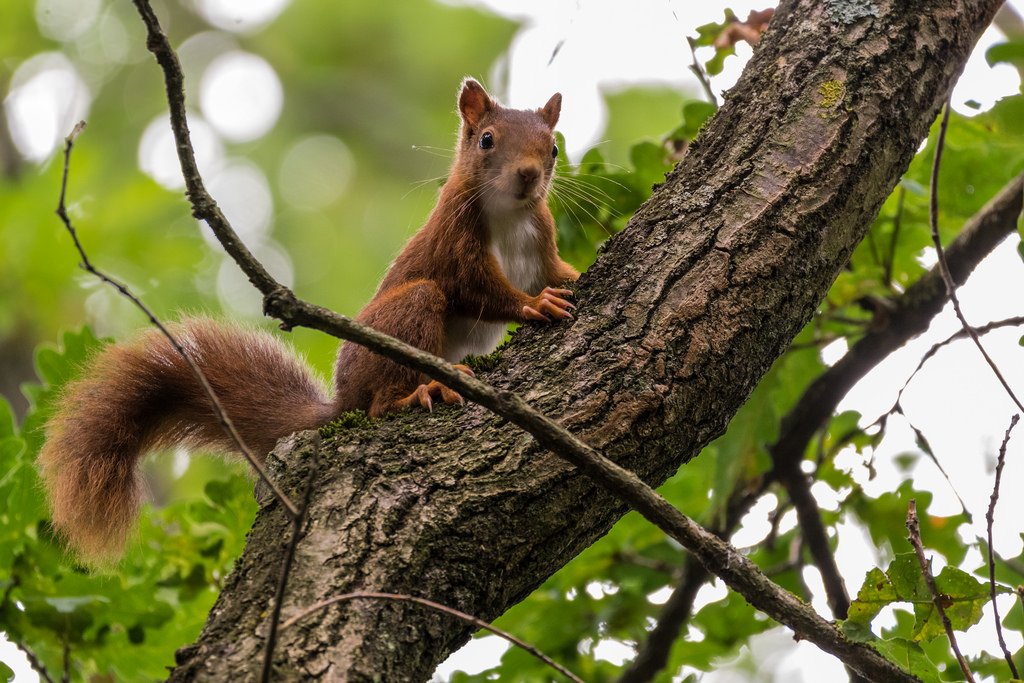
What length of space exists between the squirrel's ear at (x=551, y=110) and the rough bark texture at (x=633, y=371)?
1.24 meters

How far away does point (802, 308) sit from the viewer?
1.97 metres

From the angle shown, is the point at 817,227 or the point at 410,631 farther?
the point at 817,227

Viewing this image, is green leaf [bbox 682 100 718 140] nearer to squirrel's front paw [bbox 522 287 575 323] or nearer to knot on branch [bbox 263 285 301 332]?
squirrel's front paw [bbox 522 287 575 323]

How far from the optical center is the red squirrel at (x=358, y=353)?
2.42m

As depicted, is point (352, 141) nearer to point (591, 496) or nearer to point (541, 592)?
point (541, 592)

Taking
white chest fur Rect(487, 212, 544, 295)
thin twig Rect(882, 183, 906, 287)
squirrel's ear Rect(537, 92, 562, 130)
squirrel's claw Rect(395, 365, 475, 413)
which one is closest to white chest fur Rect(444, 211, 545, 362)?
white chest fur Rect(487, 212, 544, 295)

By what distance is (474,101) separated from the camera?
134 inches

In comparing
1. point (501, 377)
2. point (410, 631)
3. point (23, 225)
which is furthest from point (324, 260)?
point (410, 631)

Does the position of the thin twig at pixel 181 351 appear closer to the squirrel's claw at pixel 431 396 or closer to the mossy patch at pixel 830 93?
the squirrel's claw at pixel 431 396

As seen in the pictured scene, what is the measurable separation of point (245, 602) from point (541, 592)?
1849mm

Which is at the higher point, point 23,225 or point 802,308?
point 23,225

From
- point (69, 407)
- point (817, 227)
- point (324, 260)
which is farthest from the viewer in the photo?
point (324, 260)

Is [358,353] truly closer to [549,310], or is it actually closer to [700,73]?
[549,310]

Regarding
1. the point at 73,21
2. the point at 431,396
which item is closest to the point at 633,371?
the point at 431,396
